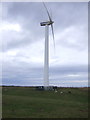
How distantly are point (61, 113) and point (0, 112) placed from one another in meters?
6.34

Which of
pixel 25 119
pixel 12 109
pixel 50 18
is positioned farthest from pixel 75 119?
pixel 50 18

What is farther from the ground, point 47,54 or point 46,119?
point 47,54

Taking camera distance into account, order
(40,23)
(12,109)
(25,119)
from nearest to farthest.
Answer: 1. (25,119)
2. (12,109)
3. (40,23)

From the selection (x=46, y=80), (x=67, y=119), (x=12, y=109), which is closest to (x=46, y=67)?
(x=46, y=80)

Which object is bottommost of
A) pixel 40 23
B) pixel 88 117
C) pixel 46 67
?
pixel 88 117

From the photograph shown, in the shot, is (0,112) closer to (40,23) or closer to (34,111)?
(34,111)

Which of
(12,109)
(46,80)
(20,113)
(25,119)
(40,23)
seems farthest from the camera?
(40,23)

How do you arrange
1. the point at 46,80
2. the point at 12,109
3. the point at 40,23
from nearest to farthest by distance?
the point at 12,109, the point at 46,80, the point at 40,23

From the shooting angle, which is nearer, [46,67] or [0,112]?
[0,112]

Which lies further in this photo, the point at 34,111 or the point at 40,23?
the point at 40,23

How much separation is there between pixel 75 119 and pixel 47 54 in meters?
44.0

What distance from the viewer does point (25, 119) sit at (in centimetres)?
2241

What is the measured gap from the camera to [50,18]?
66500 mm

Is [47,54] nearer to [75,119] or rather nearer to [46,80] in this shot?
[46,80]
